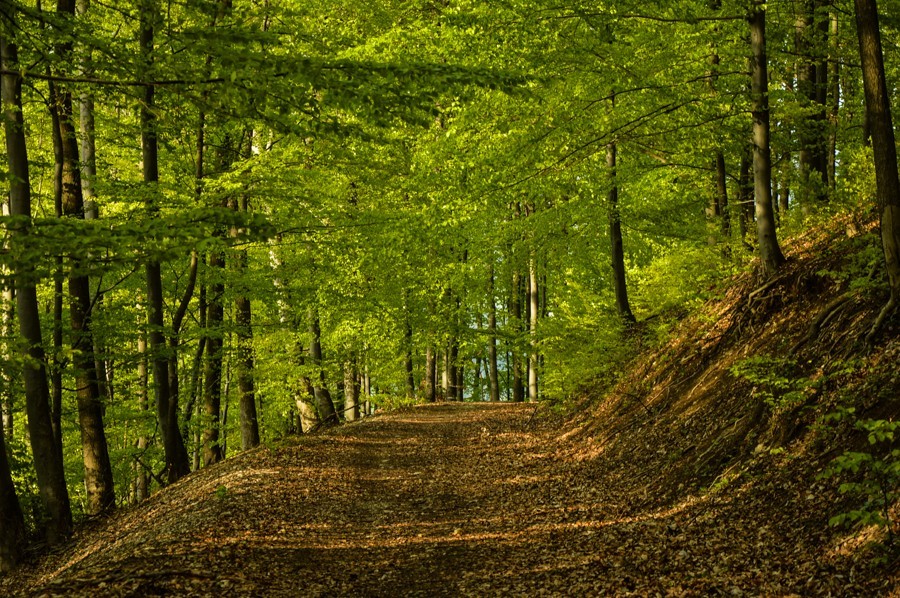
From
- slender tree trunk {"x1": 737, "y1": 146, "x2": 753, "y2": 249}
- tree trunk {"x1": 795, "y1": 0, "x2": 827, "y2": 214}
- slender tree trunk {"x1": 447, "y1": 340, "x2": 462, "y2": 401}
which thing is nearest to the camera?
tree trunk {"x1": 795, "y1": 0, "x2": 827, "y2": 214}

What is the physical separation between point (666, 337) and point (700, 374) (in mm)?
2419

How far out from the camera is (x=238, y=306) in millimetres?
17641

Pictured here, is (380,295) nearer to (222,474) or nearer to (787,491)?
(222,474)

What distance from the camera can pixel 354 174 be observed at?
688 inches

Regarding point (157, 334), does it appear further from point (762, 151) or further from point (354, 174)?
point (762, 151)

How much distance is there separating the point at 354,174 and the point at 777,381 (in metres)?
12.2

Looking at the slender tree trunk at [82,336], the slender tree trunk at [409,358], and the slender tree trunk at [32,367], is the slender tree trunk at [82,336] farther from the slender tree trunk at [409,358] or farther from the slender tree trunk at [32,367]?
the slender tree trunk at [409,358]

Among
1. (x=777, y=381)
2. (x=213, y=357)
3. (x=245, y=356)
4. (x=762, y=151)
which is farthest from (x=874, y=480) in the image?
(x=245, y=356)

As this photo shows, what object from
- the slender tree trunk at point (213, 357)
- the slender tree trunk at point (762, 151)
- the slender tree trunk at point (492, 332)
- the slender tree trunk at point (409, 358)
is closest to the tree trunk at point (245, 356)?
the slender tree trunk at point (213, 357)

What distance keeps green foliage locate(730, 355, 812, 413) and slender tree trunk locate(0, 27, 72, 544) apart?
780 centimetres

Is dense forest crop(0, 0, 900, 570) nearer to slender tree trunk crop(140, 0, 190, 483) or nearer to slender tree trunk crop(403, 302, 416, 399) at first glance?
slender tree trunk crop(140, 0, 190, 483)

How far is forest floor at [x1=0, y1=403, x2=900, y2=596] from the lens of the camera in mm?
6098

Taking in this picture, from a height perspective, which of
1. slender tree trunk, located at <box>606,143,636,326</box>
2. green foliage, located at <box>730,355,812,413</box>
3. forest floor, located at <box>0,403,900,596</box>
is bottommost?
forest floor, located at <box>0,403,900,596</box>

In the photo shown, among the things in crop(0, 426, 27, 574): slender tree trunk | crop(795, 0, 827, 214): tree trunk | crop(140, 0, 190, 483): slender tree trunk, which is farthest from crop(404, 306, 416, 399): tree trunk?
crop(0, 426, 27, 574): slender tree trunk
